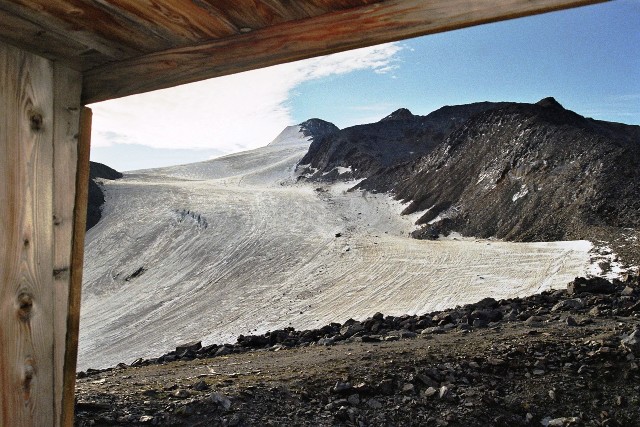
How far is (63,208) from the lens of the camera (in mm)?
2457

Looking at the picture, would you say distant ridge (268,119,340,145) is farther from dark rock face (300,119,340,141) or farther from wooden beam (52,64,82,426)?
wooden beam (52,64,82,426)

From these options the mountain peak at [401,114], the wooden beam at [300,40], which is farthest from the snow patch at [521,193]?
the mountain peak at [401,114]

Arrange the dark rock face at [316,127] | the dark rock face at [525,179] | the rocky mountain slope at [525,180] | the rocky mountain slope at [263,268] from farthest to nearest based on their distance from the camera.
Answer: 1. the dark rock face at [316,127]
2. the dark rock face at [525,179]
3. the rocky mountain slope at [525,180]
4. the rocky mountain slope at [263,268]

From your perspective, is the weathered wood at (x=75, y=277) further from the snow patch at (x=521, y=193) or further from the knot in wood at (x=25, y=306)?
the snow patch at (x=521, y=193)

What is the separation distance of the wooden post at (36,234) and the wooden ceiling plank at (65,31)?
197 millimetres

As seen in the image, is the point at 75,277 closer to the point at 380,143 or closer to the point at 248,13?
the point at 248,13

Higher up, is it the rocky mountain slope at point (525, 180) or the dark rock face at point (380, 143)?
the dark rock face at point (380, 143)

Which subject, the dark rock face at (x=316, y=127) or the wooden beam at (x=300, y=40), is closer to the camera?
the wooden beam at (x=300, y=40)

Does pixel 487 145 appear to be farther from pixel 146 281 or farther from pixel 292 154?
pixel 292 154

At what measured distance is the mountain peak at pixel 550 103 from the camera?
91.9 feet

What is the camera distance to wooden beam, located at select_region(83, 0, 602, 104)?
189 centimetres

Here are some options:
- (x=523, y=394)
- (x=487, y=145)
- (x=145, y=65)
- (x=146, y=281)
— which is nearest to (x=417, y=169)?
(x=487, y=145)

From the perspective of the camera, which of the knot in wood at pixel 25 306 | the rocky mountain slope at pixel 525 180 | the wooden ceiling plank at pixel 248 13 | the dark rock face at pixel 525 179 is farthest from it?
the dark rock face at pixel 525 179

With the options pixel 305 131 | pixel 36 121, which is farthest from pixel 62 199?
pixel 305 131
